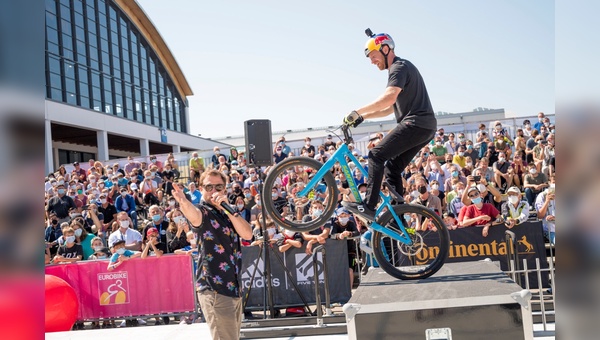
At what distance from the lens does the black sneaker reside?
16.7 ft

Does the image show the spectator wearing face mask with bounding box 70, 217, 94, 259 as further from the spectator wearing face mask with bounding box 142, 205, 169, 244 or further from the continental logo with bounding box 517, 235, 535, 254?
the continental logo with bounding box 517, 235, 535, 254

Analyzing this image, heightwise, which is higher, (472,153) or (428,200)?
(472,153)

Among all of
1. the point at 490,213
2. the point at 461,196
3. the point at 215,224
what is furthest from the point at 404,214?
the point at 461,196

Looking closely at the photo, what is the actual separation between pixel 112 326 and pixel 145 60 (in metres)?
34.9

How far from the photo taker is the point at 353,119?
492 centimetres

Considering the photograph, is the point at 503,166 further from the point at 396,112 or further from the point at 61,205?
the point at 61,205

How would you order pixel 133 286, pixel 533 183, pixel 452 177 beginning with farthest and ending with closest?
pixel 452 177 → pixel 533 183 → pixel 133 286

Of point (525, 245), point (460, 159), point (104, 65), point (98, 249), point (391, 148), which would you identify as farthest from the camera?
point (104, 65)

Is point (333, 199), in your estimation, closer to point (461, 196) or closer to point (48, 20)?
point (461, 196)

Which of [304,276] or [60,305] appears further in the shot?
[304,276]

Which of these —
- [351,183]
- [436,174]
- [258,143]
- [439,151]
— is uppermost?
[439,151]

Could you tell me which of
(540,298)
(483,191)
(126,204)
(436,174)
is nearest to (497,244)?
(483,191)

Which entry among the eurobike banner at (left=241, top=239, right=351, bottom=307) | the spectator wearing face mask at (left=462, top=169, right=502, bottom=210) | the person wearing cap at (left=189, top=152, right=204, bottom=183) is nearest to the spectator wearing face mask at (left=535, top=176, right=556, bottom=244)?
the spectator wearing face mask at (left=462, top=169, right=502, bottom=210)

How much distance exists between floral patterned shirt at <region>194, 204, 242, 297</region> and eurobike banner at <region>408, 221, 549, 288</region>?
482cm
